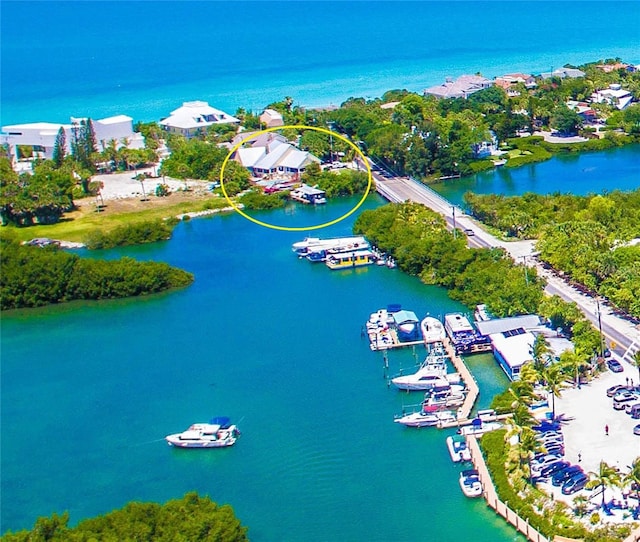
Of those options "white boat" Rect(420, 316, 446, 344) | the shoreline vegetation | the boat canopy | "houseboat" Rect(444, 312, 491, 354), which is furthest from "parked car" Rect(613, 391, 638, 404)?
the shoreline vegetation

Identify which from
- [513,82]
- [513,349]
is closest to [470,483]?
[513,349]

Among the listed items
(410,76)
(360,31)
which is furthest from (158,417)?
(360,31)

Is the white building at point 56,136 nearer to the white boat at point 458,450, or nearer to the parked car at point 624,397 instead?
the white boat at point 458,450

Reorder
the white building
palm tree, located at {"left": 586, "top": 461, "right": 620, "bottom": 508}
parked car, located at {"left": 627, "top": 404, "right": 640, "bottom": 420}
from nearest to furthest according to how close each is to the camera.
A: palm tree, located at {"left": 586, "top": 461, "right": 620, "bottom": 508} < parked car, located at {"left": 627, "top": 404, "right": 640, "bottom": 420} < the white building

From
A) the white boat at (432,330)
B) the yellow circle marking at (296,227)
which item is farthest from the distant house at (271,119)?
the white boat at (432,330)

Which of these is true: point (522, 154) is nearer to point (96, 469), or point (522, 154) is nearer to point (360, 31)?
point (96, 469)

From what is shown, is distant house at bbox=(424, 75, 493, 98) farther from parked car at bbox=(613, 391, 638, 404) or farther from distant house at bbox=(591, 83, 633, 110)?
parked car at bbox=(613, 391, 638, 404)
